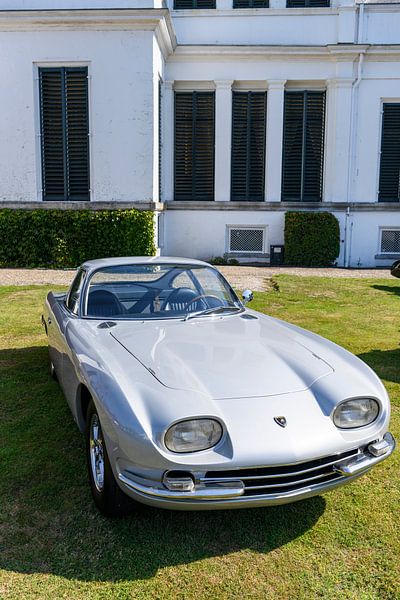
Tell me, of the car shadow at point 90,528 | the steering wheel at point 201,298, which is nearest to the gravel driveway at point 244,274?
the steering wheel at point 201,298

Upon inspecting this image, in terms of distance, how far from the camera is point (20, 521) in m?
2.92

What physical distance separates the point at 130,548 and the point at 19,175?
1193cm

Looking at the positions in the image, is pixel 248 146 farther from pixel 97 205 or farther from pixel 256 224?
pixel 97 205

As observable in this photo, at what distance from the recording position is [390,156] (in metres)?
15.6

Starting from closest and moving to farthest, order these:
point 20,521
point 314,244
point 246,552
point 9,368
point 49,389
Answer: point 246,552
point 20,521
point 49,389
point 9,368
point 314,244

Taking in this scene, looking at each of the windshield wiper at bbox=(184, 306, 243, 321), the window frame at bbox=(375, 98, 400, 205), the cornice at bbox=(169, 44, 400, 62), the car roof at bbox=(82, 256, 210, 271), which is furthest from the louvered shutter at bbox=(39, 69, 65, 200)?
the windshield wiper at bbox=(184, 306, 243, 321)

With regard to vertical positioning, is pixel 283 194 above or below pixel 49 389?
above

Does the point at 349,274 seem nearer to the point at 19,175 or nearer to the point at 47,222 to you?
the point at 47,222

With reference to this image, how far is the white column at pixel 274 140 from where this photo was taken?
49.7ft

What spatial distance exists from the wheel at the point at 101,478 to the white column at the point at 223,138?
506 inches

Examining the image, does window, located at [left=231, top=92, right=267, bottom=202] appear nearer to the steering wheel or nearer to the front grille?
the steering wheel

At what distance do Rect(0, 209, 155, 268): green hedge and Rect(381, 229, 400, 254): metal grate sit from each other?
6756 mm

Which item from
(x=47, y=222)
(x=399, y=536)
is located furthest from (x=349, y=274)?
(x=399, y=536)

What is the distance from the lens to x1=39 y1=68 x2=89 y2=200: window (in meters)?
13.0
